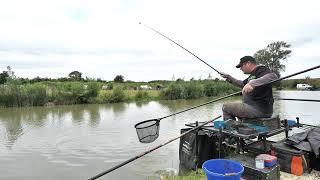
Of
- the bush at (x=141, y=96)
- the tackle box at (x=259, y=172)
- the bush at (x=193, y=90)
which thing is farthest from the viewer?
the bush at (x=193, y=90)

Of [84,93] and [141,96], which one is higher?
[84,93]

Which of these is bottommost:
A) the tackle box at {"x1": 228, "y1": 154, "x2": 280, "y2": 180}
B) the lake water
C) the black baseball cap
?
the lake water

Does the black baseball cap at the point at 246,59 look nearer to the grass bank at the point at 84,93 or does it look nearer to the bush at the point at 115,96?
the grass bank at the point at 84,93

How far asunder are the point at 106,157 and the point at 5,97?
1622 centimetres

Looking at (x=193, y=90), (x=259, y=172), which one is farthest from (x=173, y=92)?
(x=259, y=172)

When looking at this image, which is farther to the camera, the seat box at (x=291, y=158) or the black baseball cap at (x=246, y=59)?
the black baseball cap at (x=246, y=59)

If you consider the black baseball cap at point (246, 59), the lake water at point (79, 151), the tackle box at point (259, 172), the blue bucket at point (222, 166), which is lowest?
the lake water at point (79, 151)

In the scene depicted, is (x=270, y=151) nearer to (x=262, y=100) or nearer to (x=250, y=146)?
(x=250, y=146)

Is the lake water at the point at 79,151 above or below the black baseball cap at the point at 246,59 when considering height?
below

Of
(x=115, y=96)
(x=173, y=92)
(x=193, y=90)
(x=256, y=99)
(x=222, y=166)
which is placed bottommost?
(x=222, y=166)

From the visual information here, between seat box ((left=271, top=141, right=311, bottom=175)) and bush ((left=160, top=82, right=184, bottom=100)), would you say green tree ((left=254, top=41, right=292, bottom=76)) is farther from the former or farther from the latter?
seat box ((left=271, top=141, right=311, bottom=175))

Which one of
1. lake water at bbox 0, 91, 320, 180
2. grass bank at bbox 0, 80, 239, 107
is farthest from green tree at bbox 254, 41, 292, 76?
lake water at bbox 0, 91, 320, 180

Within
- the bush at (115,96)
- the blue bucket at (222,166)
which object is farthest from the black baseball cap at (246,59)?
the bush at (115,96)

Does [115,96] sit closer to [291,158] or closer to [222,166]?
[291,158]
